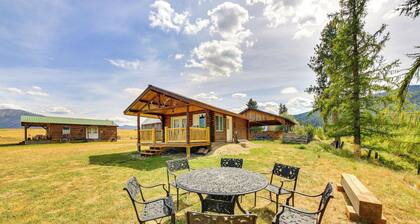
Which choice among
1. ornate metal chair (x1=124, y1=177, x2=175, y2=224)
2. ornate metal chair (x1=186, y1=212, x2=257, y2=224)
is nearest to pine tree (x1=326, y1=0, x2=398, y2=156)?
ornate metal chair (x1=124, y1=177, x2=175, y2=224)

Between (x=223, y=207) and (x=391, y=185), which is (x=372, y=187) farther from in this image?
(x=223, y=207)

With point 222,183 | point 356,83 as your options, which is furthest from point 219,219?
point 356,83

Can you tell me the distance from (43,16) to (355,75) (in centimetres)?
1707

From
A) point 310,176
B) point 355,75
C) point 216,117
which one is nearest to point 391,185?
point 310,176

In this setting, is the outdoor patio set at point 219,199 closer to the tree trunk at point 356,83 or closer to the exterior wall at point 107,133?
the tree trunk at point 356,83

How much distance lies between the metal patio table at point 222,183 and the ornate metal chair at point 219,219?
0.86 meters

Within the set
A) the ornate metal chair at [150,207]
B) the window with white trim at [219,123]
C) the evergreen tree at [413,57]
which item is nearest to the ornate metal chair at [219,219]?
the ornate metal chair at [150,207]

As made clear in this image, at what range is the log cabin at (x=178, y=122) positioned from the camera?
1071 cm

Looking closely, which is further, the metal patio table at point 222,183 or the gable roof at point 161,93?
the gable roof at point 161,93

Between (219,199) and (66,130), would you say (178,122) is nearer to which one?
(219,199)

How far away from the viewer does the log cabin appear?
10.7 m

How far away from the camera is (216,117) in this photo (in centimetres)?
1420

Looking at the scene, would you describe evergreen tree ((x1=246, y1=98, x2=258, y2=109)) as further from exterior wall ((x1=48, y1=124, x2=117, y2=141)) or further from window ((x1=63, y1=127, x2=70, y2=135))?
window ((x1=63, y1=127, x2=70, y2=135))

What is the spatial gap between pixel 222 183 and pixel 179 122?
12.0 m
